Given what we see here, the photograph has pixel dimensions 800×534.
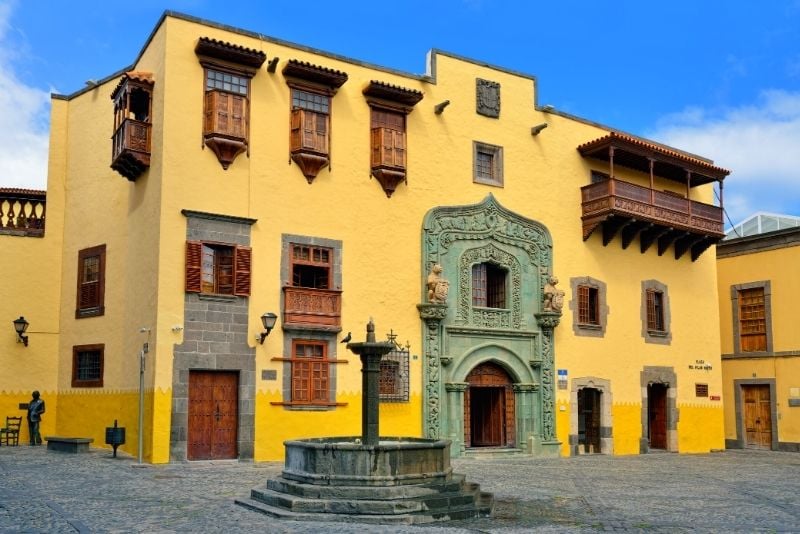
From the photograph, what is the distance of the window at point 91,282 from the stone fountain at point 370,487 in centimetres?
1083

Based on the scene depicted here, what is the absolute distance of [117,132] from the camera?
2092 centimetres

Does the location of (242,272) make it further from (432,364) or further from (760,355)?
(760,355)

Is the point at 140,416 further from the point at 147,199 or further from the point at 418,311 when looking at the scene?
the point at 418,311

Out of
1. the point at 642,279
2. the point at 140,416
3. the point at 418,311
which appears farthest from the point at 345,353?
the point at 642,279

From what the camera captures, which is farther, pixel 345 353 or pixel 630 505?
pixel 345 353

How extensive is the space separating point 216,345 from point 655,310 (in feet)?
49.1

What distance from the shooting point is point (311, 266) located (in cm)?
2120

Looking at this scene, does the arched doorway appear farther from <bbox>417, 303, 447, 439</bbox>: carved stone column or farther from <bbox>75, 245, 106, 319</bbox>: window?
<bbox>75, 245, 106, 319</bbox>: window

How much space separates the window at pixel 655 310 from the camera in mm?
27969

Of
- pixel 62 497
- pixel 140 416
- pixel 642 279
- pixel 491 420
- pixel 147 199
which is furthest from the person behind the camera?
pixel 642 279

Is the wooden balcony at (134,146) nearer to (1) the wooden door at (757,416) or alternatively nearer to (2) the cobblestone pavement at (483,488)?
(2) the cobblestone pavement at (483,488)

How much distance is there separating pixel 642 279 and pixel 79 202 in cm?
1673

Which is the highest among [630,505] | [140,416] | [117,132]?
[117,132]

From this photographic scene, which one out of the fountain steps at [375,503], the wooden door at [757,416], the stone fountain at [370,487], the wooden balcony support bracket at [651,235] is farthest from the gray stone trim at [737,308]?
the fountain steps at [375,503]
